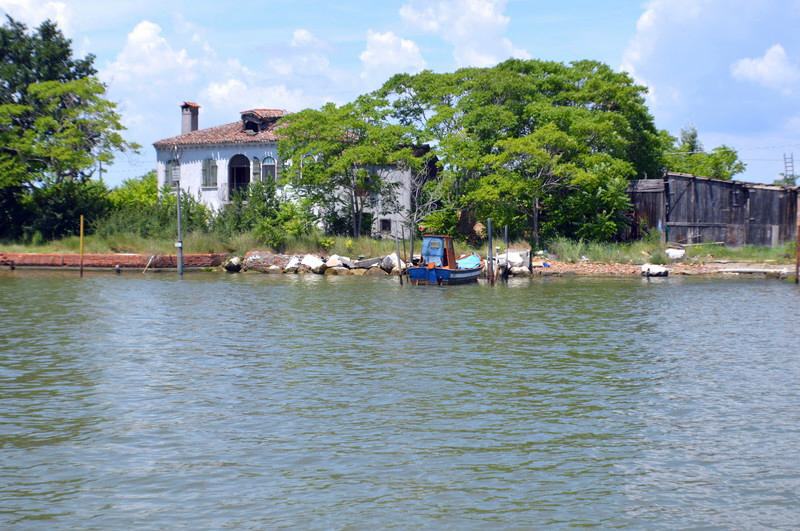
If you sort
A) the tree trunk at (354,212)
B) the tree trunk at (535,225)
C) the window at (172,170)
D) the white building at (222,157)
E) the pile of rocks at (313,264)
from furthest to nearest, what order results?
1. the window at (172,170)
2. the white building at (222,157)
3. the tree trunk at (354,212)
4. the tree trunk at (535,225)
5. the pile of rocks at (313,264)

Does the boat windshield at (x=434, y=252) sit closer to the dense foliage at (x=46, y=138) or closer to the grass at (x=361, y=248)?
the grass at (x=361, y=248)

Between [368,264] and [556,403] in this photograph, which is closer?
[556,403]

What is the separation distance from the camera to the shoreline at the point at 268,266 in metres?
45.6

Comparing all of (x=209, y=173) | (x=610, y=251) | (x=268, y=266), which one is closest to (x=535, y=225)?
(x=610, y=251)

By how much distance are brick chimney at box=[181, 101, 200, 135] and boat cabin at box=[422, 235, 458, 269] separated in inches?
1014

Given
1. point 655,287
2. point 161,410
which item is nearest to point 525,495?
point 161,410

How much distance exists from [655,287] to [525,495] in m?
29.9

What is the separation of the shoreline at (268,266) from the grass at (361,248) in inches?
30.8

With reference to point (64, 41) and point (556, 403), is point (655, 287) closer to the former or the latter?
point (556, 403)

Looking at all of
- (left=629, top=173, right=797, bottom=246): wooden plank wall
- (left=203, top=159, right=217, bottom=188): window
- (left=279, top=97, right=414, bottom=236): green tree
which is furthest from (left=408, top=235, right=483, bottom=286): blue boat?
(left=203, top=159, right=217, bottom=188): window

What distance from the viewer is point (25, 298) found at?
108ft

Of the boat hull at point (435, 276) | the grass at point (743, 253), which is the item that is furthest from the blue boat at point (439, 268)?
the grass at point (743, 253)

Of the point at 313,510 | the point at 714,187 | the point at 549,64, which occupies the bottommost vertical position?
the point at 313,510

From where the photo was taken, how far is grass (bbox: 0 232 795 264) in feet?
156
